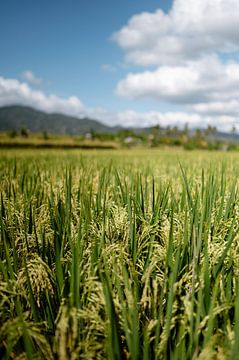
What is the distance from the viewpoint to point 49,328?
1.27 meters

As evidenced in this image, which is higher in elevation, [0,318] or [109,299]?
[109,299]

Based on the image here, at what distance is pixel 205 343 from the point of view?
38.5 inches

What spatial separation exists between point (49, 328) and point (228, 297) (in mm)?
706

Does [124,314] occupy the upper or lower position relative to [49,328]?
upper

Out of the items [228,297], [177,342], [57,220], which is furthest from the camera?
[57,220]

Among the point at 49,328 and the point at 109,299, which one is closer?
the point at 109,299

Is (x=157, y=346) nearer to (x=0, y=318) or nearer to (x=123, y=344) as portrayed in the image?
(x=123, y=344)

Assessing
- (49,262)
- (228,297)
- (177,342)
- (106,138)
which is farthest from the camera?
(106,138)

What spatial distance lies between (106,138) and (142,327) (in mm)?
129563

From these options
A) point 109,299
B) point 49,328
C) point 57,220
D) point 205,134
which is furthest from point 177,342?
point 205,134

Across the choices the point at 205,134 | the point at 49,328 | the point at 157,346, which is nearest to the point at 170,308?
the point at 157,346

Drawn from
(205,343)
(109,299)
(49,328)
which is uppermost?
(109,299)

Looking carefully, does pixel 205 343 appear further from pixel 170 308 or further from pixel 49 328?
pixel 49 328

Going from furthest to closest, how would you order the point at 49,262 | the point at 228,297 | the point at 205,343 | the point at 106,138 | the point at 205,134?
the point at 106,138 < the point at 205,134 < the point at 49,262 < the point at 228,297 < the point at 205,343
